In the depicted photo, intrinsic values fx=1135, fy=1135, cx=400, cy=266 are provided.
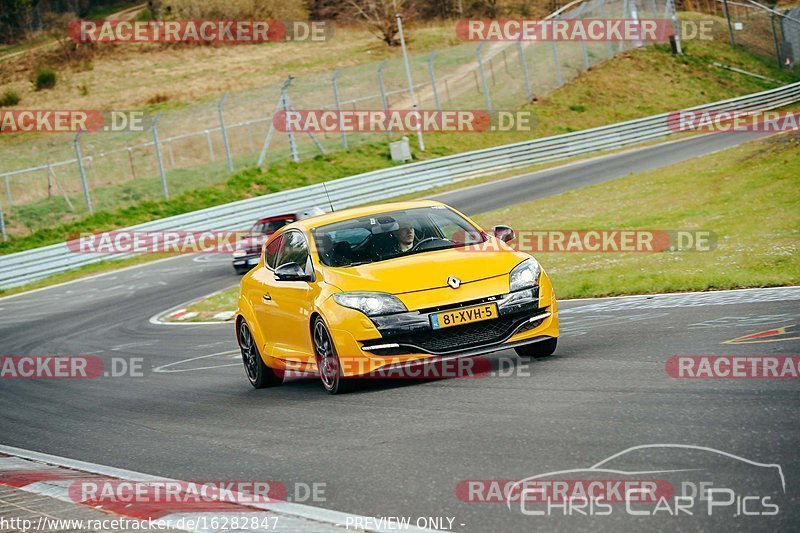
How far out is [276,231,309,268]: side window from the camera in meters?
10.3

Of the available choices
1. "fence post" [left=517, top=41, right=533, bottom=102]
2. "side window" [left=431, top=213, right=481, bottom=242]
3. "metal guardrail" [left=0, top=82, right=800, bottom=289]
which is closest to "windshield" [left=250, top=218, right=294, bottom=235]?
"metal guardrail" [left=0, top=82, right=800, bottom=289]

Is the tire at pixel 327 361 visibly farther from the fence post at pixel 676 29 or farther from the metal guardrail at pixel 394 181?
the fence post at pixel 676 29

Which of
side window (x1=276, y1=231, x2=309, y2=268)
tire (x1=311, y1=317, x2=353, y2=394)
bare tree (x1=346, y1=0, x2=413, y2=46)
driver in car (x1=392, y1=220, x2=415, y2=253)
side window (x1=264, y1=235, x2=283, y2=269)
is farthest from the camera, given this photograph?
bare tree (x1=346, y1=0, x2=413, y2=46)

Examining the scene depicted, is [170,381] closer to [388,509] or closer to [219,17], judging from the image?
[388,509]

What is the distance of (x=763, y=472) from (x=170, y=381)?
28.1 ft

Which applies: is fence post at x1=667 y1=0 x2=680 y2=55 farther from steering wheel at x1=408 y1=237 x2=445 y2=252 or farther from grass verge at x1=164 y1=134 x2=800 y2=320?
steering wheel at x1=408 y1=237 x2=445 y2=252

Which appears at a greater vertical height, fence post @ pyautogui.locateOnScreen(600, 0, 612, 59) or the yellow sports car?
the yellow sports car

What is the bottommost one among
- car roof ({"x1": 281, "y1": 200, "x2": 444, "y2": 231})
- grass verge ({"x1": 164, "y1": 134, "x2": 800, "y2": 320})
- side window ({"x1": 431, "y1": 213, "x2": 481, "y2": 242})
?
grass verge ({"x1": 164, "y1": 134, "x2": 800, "y2": 320})

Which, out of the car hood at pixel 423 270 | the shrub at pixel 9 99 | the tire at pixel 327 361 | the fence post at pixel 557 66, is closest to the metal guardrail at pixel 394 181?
the fence post at pixel 557 66

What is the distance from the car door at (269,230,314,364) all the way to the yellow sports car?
12mm

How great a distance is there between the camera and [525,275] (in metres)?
9.41

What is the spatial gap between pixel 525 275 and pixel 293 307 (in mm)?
2119

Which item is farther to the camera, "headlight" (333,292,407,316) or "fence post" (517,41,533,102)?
"fence post" (517,41,533,102)

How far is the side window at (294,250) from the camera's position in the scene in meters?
10.3
